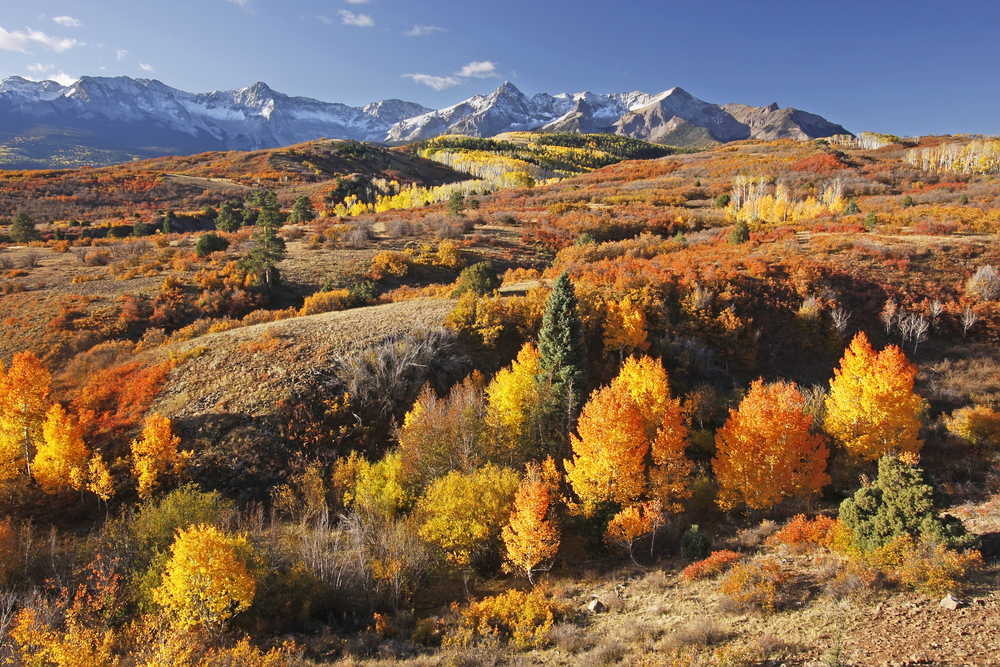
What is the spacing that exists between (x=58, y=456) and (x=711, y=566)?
29.8 meters

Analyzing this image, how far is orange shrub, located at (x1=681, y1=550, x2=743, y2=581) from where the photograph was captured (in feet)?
59.4

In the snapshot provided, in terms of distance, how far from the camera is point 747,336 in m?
36.3

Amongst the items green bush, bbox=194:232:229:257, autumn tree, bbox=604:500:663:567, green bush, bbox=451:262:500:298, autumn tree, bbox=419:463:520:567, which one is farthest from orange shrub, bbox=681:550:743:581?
green bush, bbox=194:232:229:257

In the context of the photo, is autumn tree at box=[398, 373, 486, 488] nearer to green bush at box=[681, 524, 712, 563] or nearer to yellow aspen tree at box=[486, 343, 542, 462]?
yellow aspen tree at box=[486, 343, 542, 462]

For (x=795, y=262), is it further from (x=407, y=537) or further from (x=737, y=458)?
(x=407, y=537)

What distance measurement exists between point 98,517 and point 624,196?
302 feet

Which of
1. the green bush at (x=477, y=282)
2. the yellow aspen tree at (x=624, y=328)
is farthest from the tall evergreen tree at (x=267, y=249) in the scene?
the yellow aspen tree at (x=624, y=328)

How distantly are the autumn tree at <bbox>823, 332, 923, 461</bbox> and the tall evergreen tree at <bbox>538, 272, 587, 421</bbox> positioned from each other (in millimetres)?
14260

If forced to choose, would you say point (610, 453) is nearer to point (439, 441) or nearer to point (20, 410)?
point (439, 441)

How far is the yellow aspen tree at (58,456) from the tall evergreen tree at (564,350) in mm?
24137

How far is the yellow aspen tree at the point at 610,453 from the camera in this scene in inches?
831

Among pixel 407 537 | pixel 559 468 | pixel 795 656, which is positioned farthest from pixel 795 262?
pixel 407 537

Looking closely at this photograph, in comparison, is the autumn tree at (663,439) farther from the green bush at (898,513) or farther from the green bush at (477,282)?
the green bush at (477,282)

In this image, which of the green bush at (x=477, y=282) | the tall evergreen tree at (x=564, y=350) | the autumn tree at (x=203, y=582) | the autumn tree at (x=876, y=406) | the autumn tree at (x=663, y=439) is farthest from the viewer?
the green bush at (x=477, y=282)
